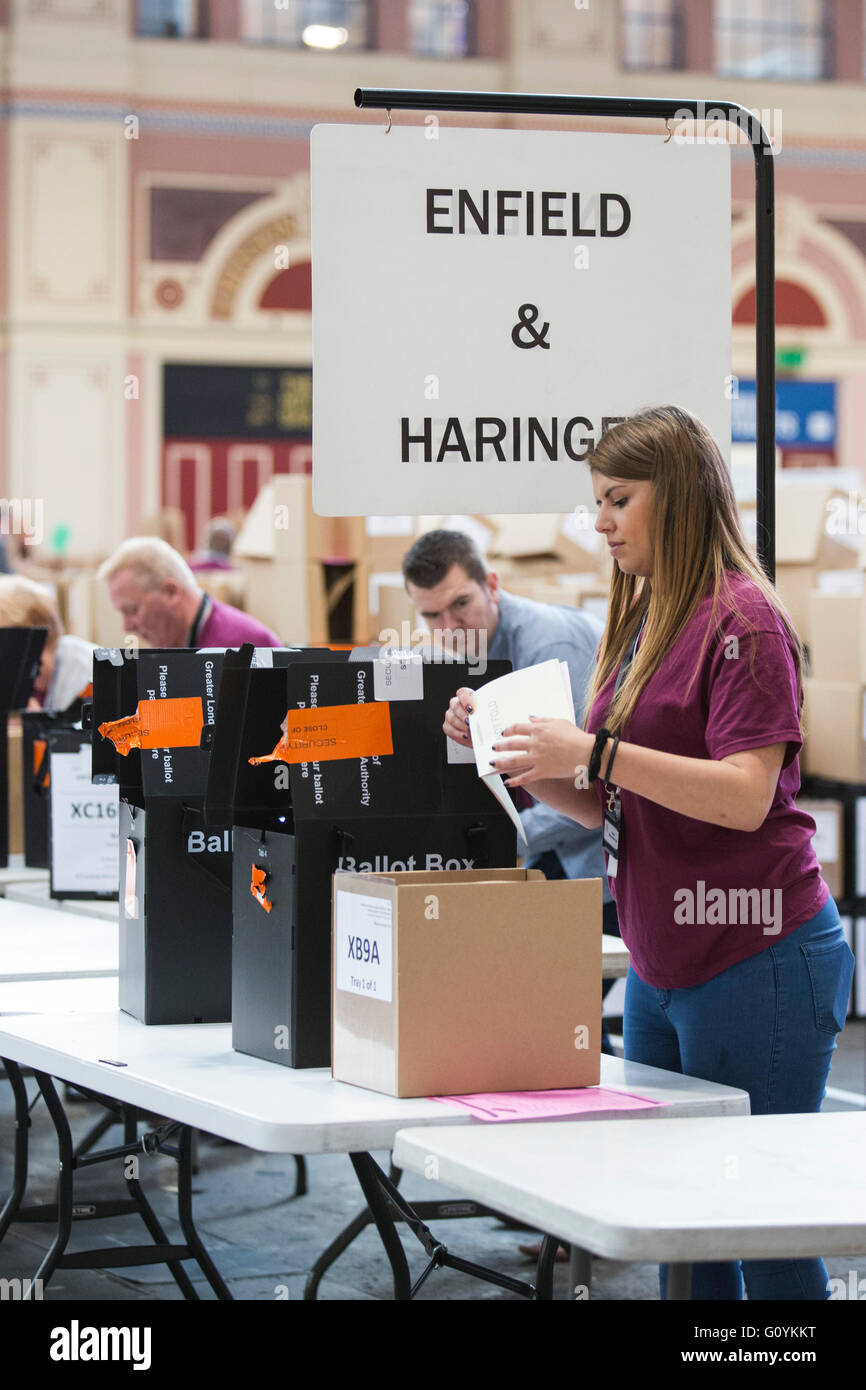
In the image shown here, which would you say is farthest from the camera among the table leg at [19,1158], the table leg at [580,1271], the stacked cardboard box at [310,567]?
the stacked cardboard box at [310,567]

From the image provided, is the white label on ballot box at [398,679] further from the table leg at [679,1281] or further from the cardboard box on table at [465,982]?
the table leg at [679,1281]

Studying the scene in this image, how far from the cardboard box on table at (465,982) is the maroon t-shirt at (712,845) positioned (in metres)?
0.09

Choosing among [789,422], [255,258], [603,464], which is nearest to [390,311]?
[603,464]

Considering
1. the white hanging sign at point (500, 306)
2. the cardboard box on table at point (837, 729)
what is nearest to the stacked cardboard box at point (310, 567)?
the cardboard box on table at point (837, 729)

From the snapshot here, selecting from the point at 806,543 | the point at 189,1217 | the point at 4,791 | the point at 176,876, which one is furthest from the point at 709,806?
the point at 806,543

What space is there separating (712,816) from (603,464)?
46 cm

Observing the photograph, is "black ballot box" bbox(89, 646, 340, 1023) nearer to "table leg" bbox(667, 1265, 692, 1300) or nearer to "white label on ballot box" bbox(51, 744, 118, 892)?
"table leg" bbox(667, 1265, 692, 1300)

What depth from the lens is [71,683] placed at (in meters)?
4.68

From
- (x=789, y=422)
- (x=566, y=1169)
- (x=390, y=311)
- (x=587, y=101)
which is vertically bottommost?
(x=566, y=1169)

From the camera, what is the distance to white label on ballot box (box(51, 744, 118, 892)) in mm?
3645

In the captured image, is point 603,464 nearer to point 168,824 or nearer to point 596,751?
point 596,751

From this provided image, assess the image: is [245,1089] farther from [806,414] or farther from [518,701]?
[806,414]

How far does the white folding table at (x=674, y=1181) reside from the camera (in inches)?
62.7

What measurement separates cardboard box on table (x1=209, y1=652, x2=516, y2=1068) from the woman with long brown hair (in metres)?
0.15
